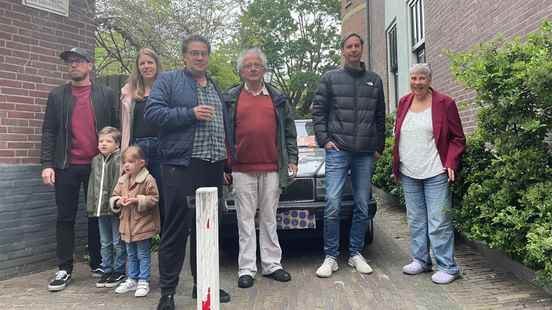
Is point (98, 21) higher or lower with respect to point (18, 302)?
higher

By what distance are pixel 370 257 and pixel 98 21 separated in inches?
221

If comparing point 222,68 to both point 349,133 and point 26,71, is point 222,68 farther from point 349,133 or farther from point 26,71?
point 349,133

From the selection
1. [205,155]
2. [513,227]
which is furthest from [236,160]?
[513,227]

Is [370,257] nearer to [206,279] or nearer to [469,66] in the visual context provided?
[469,66]

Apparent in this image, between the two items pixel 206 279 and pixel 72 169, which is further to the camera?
pixel 72 169

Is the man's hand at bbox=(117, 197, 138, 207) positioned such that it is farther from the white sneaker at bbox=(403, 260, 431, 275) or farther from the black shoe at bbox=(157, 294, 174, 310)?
the white sneaker at bbox=(403, 260, 431, 275)

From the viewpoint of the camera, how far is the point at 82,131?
167 inches

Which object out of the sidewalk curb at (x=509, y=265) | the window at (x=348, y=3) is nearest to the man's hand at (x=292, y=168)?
the sidewalk curb at (x=509, y=265)

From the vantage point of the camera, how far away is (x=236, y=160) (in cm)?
394

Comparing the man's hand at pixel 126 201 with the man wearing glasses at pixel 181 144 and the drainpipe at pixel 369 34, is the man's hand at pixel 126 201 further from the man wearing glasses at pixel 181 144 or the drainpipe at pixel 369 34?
the drainpipe at pixel 369 34

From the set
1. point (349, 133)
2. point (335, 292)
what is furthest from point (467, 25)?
point (335, 292)

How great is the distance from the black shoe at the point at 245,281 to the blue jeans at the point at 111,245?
1.06 metres

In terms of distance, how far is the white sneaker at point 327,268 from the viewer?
4168 mm

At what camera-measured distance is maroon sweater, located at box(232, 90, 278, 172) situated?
3.93 metres
